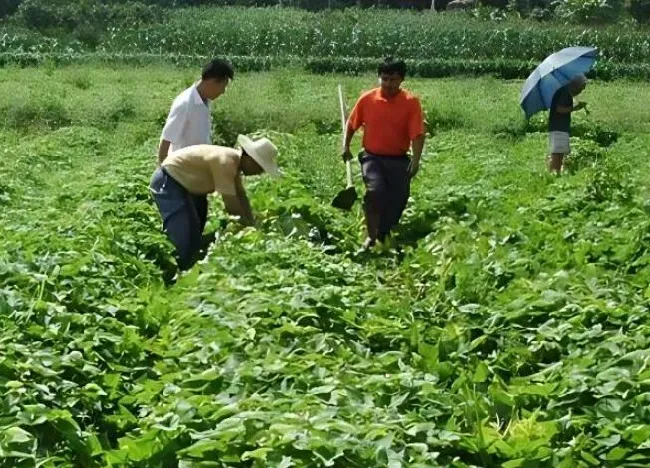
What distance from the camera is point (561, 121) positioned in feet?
39.9

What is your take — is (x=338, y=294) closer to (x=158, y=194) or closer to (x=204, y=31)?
(x=158, y=194)

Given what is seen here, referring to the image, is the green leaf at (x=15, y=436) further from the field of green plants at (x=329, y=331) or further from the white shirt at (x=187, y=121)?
the white shirt at (x=187, y=121)

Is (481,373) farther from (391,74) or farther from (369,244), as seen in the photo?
(391,74)

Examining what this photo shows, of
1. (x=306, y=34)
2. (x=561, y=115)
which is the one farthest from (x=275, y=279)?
(x=306, y=34)

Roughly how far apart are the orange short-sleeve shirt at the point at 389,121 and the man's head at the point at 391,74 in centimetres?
12

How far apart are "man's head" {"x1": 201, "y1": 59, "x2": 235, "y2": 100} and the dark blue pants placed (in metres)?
1.69

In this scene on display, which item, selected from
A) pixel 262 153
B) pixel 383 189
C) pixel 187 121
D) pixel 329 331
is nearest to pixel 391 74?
pixel 383 189

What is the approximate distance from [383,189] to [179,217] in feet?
7.04

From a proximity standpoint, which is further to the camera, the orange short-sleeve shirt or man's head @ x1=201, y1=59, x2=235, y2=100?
the orange short-sleeve shirt

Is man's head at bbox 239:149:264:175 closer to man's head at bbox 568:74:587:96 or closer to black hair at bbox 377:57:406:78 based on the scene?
black hair at bbox 377:57:406:78

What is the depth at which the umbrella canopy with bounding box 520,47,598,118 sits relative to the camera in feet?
39.3

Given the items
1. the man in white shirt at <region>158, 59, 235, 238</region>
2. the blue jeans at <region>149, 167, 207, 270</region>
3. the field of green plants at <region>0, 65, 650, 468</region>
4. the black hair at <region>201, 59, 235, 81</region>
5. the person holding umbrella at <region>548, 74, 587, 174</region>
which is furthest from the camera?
the person holding umbrella at <region>548, 74, 587, 174</region>

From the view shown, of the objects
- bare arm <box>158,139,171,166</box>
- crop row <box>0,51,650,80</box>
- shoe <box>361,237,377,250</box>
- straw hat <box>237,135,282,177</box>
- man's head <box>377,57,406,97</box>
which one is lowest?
Answer: crop row <box>0,51,650,80</box>

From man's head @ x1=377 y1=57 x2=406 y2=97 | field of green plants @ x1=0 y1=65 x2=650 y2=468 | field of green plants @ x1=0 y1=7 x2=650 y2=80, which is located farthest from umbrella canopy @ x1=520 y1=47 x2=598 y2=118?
field of green plants @ x1=0 y1=7 x2=650 y2=80
